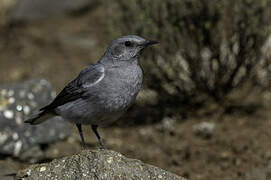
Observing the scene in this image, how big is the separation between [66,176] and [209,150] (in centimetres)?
342

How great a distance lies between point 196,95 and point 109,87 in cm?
357

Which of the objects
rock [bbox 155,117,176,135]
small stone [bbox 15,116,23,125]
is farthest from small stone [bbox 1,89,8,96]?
rock [bbox 155,117,176,135]

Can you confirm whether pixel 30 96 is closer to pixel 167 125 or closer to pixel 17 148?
pixel 17 148

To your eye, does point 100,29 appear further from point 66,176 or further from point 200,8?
point 66,176

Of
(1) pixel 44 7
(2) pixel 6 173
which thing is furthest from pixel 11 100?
(1) pixel 44 7

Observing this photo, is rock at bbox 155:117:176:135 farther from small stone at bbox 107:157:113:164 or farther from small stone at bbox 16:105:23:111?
small stone at bbox 107:157:113:164

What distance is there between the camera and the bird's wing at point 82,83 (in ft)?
17.2

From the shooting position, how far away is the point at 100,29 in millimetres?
12359

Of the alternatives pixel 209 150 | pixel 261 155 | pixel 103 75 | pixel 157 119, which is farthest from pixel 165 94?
pixel 103 75

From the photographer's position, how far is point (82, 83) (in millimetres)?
5371

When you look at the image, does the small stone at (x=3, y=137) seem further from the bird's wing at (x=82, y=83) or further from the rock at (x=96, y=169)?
the rock at (x=96, y=169)

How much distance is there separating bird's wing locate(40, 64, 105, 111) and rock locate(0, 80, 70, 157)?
4.47ft

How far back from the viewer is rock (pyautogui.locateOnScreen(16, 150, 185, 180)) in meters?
4.34

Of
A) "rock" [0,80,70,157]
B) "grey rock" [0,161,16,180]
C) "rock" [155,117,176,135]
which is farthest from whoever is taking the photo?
"rock" [155,117,176,135]
